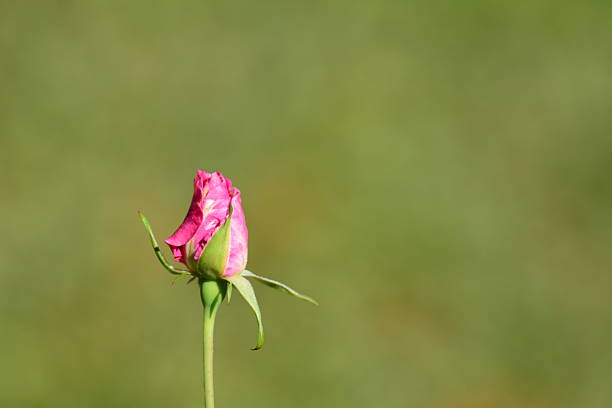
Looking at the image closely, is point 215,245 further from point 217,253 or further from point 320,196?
point 320,196

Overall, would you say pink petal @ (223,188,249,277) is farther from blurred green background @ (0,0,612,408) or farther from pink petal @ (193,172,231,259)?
blurred green background @ (0,0,612,408)

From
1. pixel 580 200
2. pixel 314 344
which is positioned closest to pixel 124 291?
pixel 314 344

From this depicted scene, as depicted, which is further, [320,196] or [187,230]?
[320,196]

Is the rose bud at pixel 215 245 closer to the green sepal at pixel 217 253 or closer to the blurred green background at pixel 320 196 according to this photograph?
the green sepal at pixel 217 253

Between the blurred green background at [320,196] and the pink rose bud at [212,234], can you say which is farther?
the blurred green background at [320,196]

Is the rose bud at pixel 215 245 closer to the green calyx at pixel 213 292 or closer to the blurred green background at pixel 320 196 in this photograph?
the green calyx at pixel 213 292

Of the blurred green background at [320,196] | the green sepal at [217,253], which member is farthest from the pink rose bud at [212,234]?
the blurred green background at [320,196]

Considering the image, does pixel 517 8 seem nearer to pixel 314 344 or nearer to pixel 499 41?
pixel 499 41

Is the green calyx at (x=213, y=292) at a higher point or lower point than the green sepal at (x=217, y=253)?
lower

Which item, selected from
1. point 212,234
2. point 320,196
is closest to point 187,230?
point 212,234
